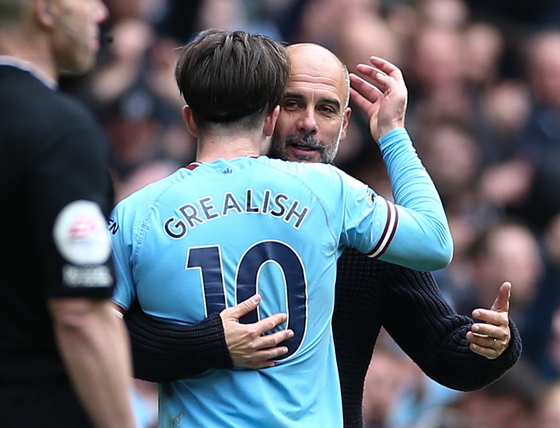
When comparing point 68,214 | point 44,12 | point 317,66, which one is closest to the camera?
point 68,214

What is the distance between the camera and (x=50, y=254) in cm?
196

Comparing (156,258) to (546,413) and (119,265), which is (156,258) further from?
(546,413)

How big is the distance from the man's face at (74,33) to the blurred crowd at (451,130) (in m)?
3.95

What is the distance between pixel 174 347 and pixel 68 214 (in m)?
0.75

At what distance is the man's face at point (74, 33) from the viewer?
2.16 meters

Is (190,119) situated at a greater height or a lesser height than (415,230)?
greater

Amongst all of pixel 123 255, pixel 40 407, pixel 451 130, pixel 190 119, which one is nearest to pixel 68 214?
pixel 40 407

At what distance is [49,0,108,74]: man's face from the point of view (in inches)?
84.9

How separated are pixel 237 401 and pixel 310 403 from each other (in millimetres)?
206

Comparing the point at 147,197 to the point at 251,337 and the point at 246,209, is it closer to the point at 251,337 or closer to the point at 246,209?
the point at 246,209

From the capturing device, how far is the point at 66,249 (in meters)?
1.96

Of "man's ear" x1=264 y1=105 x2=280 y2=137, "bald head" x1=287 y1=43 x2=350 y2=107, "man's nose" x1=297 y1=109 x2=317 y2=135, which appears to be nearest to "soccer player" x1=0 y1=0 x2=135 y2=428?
"man's ear" x1=264 y1=105 x2=280 y2=137

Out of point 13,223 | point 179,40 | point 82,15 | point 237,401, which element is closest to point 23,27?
point 82,15

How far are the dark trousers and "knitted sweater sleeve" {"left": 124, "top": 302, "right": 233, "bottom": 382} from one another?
1.79 ft
